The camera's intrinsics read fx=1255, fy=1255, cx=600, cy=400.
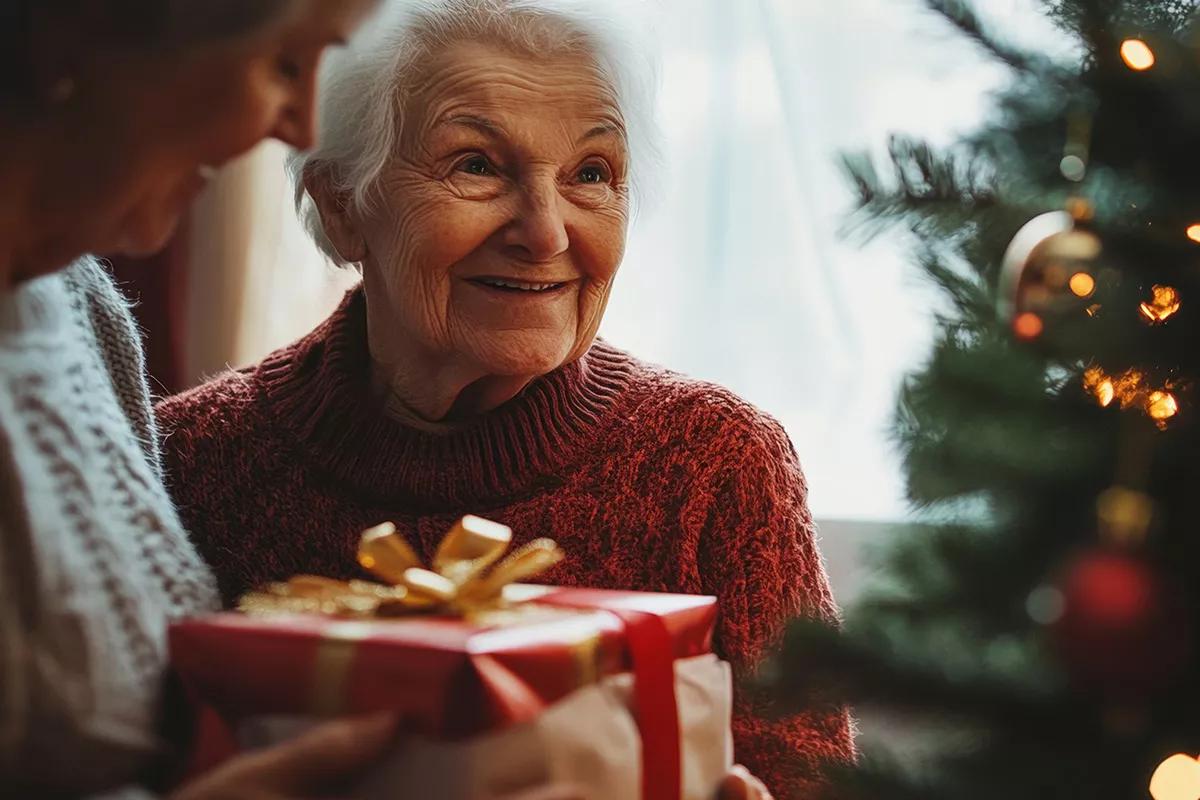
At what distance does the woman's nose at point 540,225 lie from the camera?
1.34 meters

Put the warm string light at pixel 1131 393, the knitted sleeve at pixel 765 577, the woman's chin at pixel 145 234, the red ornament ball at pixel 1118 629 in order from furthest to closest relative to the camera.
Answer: the knitted sleeve at pixel 765 577 < the woman's chin at pixel 145 234 < the warm string light at pixel 1131 393 < the red ornament ball at pixel 1118 629

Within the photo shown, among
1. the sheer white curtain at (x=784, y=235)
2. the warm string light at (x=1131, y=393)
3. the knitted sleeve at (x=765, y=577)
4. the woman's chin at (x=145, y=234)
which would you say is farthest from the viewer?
the sheer white curtain at (x=784, y=235)

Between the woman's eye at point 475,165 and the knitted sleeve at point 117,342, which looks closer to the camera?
the knitted sleeve at point 117,342

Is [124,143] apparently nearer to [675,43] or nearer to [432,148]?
[432,148]

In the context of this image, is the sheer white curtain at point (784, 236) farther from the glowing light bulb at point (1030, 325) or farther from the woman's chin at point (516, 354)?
the glowing light bulb at point (1030, 325)

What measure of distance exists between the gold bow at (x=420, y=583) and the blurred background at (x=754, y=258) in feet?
3.98

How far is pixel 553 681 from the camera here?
0.75 metres

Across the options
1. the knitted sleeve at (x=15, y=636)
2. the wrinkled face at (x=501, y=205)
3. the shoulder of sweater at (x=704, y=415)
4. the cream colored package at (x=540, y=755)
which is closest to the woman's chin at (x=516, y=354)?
the wrinkled face at (x=501, y=205)

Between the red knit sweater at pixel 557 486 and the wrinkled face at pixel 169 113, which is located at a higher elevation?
the wrinkled face at pixel 169 113

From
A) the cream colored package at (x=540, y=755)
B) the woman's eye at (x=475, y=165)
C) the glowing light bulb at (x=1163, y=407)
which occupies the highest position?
the woman's eye at (x=475, y=165)

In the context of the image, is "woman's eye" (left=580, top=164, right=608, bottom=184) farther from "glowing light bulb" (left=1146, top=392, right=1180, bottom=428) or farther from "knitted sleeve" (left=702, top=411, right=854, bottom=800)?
"glowing light bulb" (left=1146, top=392, right=1180, bottom=428)

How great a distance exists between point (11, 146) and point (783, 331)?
1.57m

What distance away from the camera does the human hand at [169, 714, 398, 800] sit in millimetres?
690

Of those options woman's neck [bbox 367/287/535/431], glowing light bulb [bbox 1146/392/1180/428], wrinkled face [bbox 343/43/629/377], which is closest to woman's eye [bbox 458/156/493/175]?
wrinkled face [bbox 343/43/629/377]
